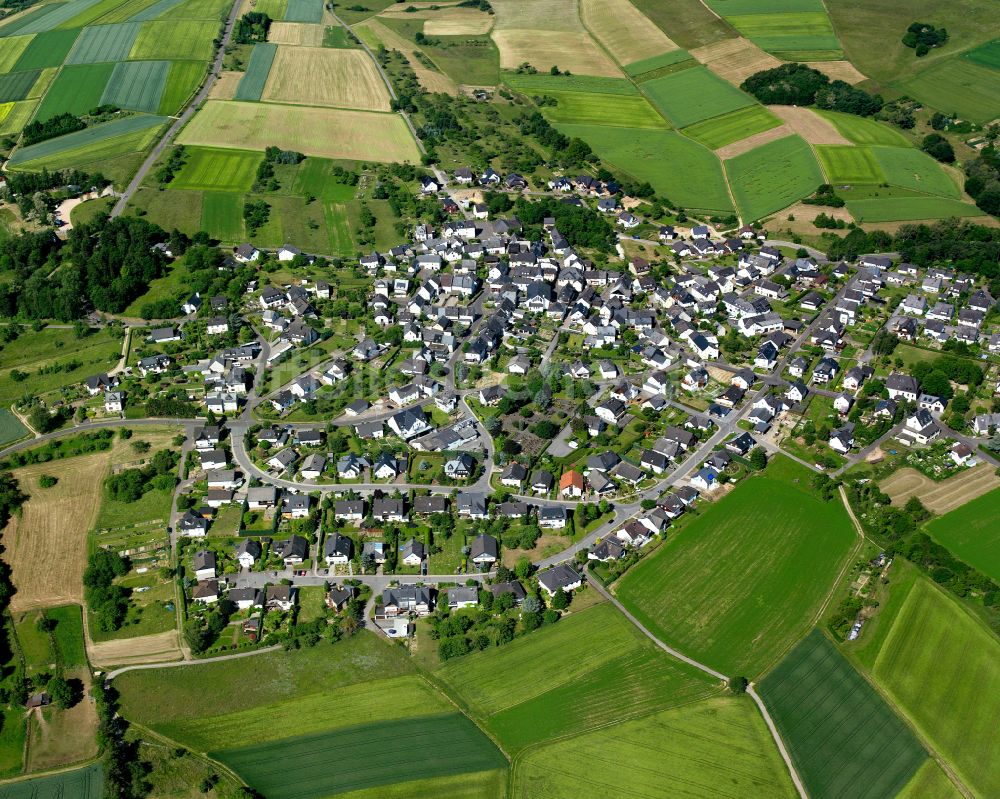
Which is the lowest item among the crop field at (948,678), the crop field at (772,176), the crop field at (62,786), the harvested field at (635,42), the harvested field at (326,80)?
the crop field at (62,786)

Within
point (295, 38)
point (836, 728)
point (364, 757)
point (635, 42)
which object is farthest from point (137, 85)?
point (836, 728)

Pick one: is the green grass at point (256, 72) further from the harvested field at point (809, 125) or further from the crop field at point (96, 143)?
the harvested field at point (809, 125)

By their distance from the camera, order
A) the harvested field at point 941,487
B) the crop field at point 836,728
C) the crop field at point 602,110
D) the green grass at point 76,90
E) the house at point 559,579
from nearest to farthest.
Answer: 1. the crop field at point 836,728
2. the house at point 559,579
3. the harvested field at point 941,487
4. the green grass at point 76,90
5. the crop field at point 602,110

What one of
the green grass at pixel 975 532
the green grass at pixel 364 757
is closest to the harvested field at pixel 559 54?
the green grass at pixel 975 532

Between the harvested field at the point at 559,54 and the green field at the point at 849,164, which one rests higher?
the harvested field at the point at 559,54

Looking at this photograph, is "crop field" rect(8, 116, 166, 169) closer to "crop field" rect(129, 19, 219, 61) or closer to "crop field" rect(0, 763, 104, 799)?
"crop field" rect(129, 19, 219, 61)

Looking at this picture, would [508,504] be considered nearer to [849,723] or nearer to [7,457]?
[849,723]
